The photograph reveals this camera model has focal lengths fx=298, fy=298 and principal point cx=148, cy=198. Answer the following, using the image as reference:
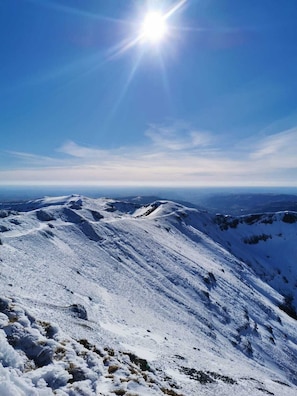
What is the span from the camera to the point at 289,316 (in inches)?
2518

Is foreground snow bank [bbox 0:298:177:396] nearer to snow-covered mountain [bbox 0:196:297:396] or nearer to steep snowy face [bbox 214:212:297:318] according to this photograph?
snow-covered mountain [bbox 0:196:297:396]

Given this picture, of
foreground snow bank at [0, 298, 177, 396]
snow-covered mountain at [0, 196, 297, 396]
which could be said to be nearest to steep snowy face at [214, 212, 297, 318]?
snow-covered mountain at [0, 196, 297, 396]

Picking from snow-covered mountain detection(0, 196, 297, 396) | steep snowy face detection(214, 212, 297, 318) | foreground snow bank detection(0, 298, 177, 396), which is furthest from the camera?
steep snowy face detection(214, 212, 297, 318)

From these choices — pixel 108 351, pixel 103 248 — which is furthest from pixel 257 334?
pixel 108 351

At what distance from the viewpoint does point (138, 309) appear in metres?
32.2

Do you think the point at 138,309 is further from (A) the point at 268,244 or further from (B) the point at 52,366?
(A) the point at 268,244

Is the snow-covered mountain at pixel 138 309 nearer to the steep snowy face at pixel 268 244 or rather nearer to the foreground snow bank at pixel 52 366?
the foreground snow bank at pixel 52 366

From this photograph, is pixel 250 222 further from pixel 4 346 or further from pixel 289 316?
pixel 4 346

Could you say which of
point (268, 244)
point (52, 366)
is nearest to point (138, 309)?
point (52, 366)

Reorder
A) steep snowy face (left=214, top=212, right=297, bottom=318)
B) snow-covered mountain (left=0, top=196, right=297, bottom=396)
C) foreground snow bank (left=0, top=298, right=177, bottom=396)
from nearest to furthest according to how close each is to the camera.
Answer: foreground snow bank (left=0, top=298, right=177, bottom=396), snow-covered mountain (left=0, top=196, right=297, bottom=396), steep snowy face (left=214, top=212, right=297, bottom=318)

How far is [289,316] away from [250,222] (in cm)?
4965

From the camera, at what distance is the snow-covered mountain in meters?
11.1

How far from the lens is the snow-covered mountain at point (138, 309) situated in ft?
36.5

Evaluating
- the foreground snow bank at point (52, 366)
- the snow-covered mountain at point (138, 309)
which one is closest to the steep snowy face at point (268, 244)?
the snow-covered mountain at point (138, 309)
